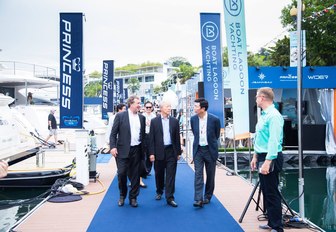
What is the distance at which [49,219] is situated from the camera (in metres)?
5.09

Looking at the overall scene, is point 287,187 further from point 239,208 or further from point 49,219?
point 49,219

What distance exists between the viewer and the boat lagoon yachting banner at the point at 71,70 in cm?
726

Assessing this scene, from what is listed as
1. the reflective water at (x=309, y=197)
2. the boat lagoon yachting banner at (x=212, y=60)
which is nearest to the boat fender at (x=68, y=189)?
the reflective water at (x=309, y=197)

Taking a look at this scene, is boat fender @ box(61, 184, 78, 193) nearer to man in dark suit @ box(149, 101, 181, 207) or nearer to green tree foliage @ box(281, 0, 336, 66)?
man in dark suit @ box(149, 101, 181, 207)

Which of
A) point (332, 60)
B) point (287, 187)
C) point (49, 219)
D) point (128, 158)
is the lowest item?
point (287, 187)

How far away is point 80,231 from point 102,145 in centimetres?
1184

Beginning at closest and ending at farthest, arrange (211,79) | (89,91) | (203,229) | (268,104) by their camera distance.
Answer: (268,104) < (203,229) < (211,79) < (89,91)

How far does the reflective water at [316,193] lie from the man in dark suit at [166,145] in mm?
1912

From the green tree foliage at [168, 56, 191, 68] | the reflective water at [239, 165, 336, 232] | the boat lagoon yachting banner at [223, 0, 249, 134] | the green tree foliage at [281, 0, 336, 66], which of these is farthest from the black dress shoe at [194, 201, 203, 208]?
the green tree foliage at [168, 56, 191, 68]

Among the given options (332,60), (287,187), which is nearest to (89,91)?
(332,60)

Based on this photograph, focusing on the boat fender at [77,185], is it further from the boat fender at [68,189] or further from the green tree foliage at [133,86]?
the green tree foliage at [133,86]

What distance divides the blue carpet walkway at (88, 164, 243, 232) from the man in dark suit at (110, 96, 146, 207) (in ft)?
1.04

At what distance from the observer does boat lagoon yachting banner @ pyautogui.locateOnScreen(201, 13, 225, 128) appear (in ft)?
28.1

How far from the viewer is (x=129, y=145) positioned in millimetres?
5594
